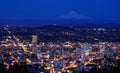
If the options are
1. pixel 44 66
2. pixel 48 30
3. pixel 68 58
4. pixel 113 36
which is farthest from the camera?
pixel 48 30

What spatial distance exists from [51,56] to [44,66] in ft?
14.6

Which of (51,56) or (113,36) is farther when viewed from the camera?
(113,36)

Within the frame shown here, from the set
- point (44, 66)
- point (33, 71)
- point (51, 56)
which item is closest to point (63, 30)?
point (51, 56)

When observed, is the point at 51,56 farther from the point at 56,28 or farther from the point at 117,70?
the point at 56,28

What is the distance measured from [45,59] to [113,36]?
21.7 meters

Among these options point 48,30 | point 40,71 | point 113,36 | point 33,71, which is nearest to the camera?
point 33,71

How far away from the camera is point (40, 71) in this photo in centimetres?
1622

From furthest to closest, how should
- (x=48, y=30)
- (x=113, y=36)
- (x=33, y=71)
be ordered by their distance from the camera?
(x=48, y=30)
(x=113, y=36)
(x=33, y=71)

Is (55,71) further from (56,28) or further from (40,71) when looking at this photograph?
(56,28)

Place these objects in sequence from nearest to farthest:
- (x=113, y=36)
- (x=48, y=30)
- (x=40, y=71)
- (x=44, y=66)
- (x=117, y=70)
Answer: (x=117, y=70) → (x=40, y=71) → (x=44, y=66) → (x=113, y=36) → (x=48, y=30)

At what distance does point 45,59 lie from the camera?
21031 millimetres

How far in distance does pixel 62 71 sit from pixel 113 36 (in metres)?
25.5

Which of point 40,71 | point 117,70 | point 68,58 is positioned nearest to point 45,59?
point 68,58

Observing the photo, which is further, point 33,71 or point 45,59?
point 45,59
